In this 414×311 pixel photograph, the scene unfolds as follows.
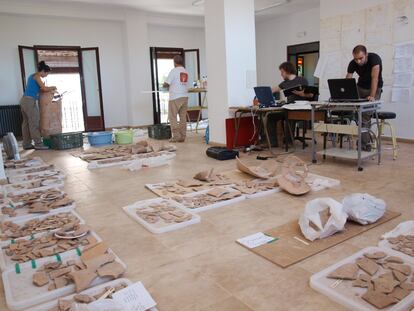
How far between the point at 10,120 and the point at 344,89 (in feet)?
23.5

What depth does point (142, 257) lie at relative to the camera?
2186 mm

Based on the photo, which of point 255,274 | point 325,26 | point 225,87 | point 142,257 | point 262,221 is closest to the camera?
point 255,274

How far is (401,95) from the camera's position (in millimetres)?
5871

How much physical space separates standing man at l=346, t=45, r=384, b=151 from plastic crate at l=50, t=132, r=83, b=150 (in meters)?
4.64

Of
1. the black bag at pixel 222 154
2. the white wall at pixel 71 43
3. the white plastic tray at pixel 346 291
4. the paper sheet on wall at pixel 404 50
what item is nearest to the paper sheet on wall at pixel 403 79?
the paper sheet on wall at pixel 404 50

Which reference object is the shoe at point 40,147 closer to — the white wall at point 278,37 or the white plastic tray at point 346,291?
the white plastic tray at point 346,291

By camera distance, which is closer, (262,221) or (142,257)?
(142,257)

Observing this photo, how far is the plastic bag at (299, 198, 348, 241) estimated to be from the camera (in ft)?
7.57

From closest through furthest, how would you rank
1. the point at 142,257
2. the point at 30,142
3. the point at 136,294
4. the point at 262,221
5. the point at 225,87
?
1. the point at 136,294
2. the point at 142,257
3. the point at 262,221
4. the point at 225,87
5. the point at 30,142

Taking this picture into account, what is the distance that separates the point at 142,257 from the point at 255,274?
0.69 meters

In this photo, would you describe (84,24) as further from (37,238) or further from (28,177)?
(37,238)

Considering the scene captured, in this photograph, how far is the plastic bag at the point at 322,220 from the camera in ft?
7.57

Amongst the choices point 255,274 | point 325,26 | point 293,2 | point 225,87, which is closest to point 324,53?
point 325,26

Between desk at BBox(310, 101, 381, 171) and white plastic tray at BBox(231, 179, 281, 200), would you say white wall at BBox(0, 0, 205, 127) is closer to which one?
desk at BBox(310, 101, 381, 171)
